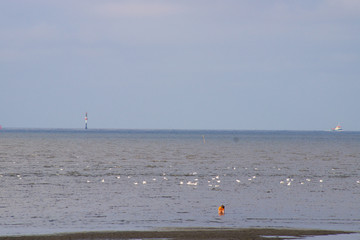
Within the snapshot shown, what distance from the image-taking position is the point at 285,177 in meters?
49.8

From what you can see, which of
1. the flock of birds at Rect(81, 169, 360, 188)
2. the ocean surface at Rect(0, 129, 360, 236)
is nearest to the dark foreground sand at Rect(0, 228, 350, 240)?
the ocean surface at Rect(0, 129, 360, 236)

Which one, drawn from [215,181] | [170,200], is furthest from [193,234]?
[215,181]

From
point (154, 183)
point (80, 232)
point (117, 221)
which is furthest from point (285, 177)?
point (80, 232)

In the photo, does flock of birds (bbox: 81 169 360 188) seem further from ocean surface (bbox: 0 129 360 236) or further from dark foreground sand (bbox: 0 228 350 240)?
dark foreground sand (bbox: 0 228 350 240)

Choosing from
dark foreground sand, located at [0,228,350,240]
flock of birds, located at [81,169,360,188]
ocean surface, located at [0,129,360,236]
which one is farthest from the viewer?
flock of birds, located at [81,169,360,188]

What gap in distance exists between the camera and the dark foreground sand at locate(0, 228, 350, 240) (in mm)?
21625

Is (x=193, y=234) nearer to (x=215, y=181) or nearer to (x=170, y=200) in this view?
(x=170, y=200)

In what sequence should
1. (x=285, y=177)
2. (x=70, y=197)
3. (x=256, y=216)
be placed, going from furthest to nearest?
(x=285, y=177)
(x=70, y=197)
(x=256, y=216)

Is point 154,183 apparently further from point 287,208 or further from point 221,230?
point 221,230

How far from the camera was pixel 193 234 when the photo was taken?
2244 centimetres

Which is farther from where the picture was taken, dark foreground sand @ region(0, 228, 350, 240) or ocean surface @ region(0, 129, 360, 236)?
ocean surface @ region(0, 129, 360, 236)

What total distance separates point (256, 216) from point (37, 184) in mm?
18867

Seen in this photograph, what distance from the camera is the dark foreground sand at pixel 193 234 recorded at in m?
21.6

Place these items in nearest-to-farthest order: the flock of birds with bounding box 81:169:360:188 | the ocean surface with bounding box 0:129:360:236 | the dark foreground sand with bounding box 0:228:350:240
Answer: the dark foreground sand with bounding box 0:228:350:240 → the ocean surface with bounding box 0:129:360:236 → the flock of birds with bounding box 81:169:360:188
